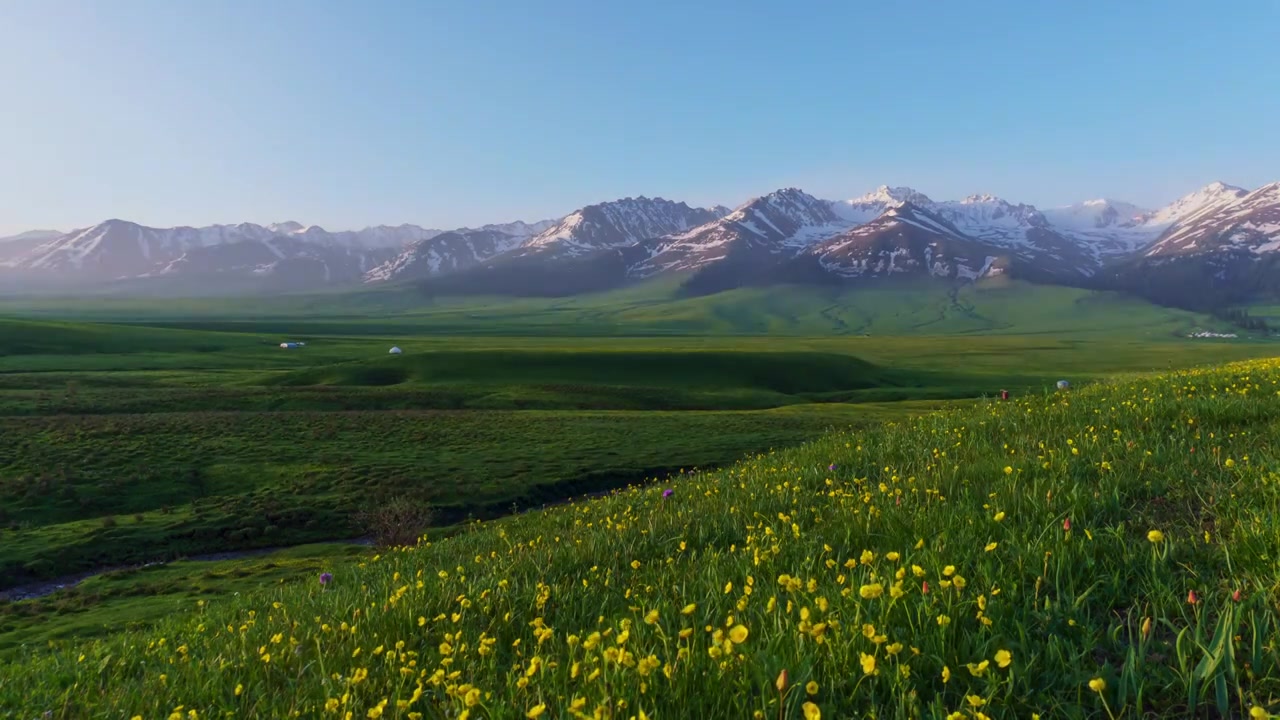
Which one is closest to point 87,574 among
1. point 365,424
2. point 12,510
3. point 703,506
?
point 12,510

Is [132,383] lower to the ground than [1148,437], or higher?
lower

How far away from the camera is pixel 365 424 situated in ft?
210

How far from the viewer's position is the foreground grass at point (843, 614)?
11.0 feet

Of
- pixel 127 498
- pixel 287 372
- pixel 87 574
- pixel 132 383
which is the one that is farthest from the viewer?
pixel 287 372

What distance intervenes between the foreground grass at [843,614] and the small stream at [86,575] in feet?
96.3

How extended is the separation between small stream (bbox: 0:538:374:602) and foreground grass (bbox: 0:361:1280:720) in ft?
96.3

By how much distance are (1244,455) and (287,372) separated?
114 meters

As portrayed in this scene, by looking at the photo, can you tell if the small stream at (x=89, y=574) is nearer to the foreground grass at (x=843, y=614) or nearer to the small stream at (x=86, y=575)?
the small stream at (x=86, y=575)

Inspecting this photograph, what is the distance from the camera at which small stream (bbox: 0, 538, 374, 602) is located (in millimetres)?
29188

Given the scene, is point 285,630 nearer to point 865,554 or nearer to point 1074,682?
point 865,554

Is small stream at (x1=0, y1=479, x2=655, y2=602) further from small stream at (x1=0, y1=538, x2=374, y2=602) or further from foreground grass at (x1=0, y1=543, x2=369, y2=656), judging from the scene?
foreground grass at (x1=0, y1=543, x2=369, y2=656)

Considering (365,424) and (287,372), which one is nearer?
(365,424)

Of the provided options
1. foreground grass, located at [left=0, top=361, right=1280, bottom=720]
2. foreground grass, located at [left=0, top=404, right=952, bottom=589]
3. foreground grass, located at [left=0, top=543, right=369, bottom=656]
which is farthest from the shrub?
foreground grass, located at [left=0, top=361, right=1280, bottom=720]

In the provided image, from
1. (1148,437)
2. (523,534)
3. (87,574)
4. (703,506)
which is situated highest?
(1148,437)
